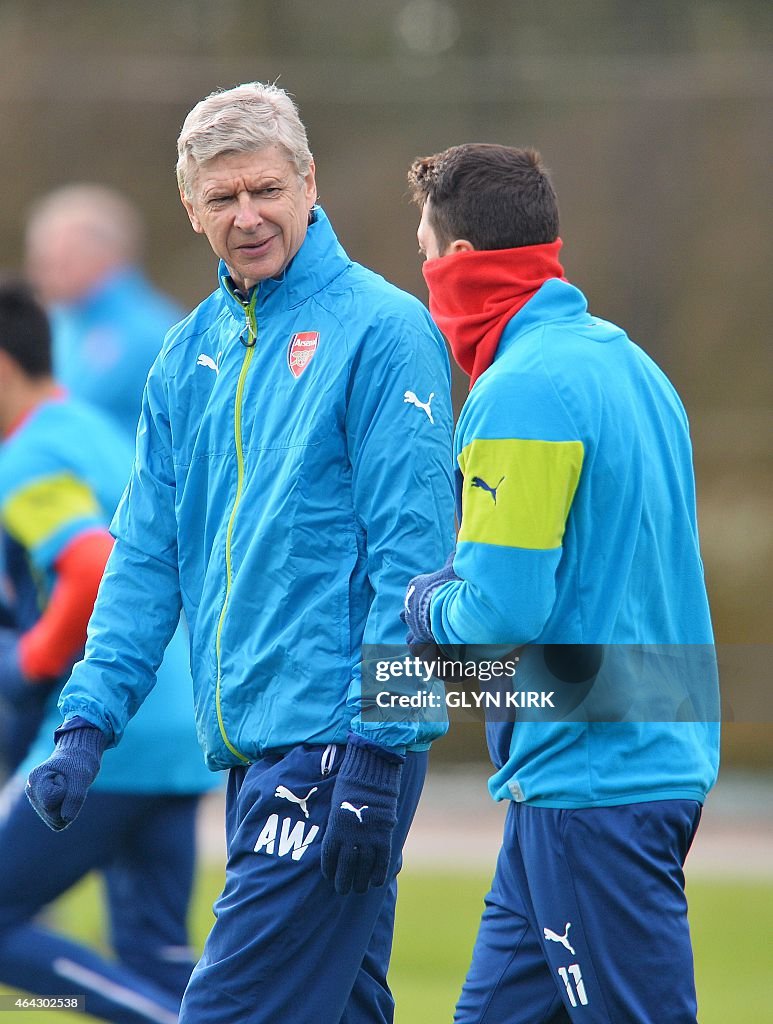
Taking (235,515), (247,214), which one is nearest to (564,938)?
(235,515)

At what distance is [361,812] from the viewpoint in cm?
286

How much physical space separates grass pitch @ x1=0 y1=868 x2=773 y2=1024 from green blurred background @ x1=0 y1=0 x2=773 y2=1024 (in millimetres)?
1860

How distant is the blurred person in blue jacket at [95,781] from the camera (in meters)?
4.26

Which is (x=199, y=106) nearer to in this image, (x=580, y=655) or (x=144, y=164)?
(x=580, y=655)

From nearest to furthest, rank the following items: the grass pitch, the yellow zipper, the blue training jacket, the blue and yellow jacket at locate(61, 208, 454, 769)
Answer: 1. the blue and yellow jacket at locate(61, 208, 454, 769)
2. the yellow zipper
3. the grass pitch
4. the blue training jacket

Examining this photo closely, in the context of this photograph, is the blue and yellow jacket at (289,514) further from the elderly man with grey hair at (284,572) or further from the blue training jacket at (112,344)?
the blue training jacket at (112,344)

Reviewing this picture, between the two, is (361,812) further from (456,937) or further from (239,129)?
(456,937)

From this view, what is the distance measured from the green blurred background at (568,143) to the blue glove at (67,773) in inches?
263

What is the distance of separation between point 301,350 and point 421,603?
1.92 feet

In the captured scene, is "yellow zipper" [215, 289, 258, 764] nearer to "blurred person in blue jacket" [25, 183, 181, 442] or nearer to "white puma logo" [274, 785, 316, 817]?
"white puma logo" [274, 785, 316, 817]

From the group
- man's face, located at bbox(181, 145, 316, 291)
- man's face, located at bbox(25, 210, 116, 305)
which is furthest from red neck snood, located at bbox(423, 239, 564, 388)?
man's face, located at bbox(25, 210, 116, 305)

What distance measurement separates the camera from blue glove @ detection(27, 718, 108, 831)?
3.12 m

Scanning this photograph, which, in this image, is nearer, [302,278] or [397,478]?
[397,478]

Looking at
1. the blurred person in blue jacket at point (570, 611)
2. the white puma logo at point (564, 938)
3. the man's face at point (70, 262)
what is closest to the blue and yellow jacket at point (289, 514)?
the blurred person in blue jacket at point (570, 611)
